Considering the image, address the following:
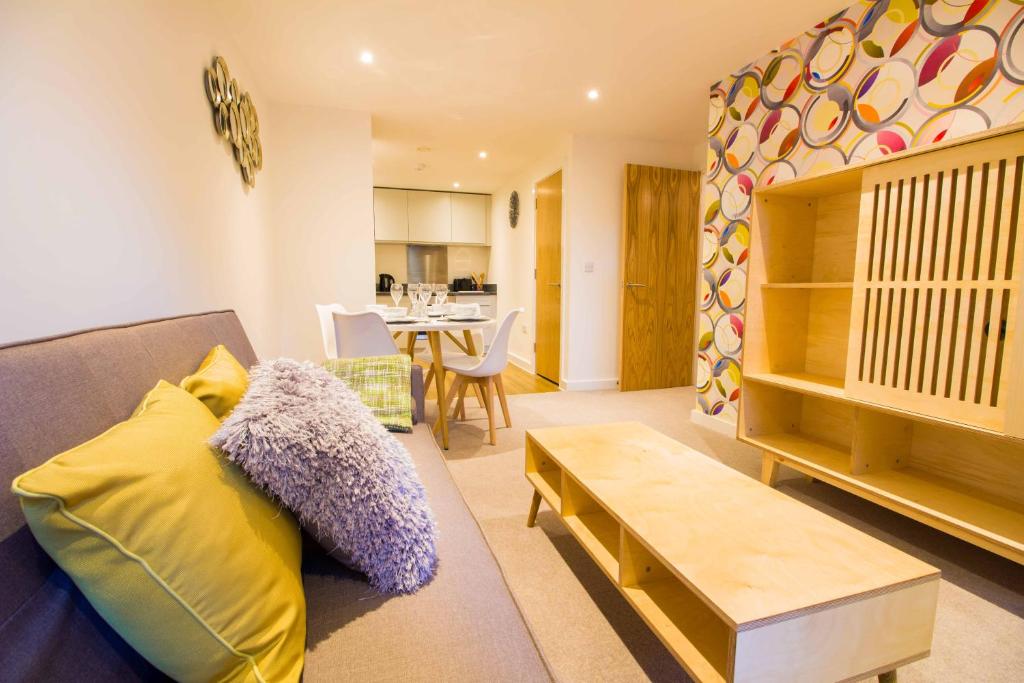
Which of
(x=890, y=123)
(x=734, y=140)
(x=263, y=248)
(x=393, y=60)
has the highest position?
(x=393, y=60)

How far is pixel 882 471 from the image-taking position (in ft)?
5.88

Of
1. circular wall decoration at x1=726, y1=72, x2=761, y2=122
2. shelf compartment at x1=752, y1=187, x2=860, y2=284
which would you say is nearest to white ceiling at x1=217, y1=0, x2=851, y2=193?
circular wall decoration at x1=726, y1=72, x2=761, y2=122

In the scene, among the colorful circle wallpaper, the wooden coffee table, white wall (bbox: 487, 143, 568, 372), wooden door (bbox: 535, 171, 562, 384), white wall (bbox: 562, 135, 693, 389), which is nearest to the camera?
the wooden coffee table

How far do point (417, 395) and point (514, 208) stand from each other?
4.01m

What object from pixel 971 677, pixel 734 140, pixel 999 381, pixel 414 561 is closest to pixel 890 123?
pixel 734 140

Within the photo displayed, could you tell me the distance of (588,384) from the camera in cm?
407

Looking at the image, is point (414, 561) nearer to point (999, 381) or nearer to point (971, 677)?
point (971, 677)

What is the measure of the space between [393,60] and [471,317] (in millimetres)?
1566

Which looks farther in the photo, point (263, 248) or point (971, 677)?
point (263, 248)

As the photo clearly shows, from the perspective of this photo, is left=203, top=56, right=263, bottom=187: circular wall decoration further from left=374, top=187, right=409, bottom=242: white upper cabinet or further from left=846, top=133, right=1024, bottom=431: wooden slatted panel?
left=374, top=187, right=409, bottom=242: white upper cabinet

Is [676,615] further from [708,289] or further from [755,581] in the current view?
[708,289]

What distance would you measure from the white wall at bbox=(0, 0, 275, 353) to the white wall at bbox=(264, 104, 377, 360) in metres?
1.35

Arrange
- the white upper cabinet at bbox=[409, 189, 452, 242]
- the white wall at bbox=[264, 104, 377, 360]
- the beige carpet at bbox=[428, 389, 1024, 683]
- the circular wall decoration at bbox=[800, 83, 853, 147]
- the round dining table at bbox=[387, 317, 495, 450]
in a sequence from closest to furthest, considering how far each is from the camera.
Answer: the beige carpet at bbox=[428, 389, 1024, 683] < the circular wall decoration at bbox=[800, 83, 853, 147] < the round dining table at bbox=[387, 317, 495, 450] < the white wall at bbox=[264, 104, 377, 360] < the white upper cabinet at bbox=[409, 189, 452, 242]

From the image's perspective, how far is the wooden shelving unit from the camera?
1.37 meters
